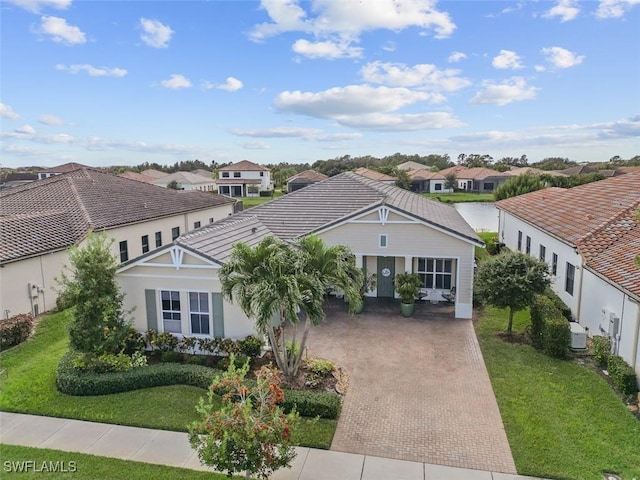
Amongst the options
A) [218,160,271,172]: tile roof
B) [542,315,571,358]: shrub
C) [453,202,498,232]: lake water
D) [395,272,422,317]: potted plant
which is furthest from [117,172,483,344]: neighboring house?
[218,160,271,172]: tile roof

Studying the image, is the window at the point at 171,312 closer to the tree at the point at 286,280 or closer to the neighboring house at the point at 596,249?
the tree at the point at 286,280

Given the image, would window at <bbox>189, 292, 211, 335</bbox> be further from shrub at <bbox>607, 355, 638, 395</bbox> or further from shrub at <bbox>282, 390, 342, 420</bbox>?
shrub at <bbox>607, 355, 638, 395</bbox>

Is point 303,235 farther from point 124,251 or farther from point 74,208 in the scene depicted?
point 74,208

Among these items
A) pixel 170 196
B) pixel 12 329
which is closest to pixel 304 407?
pixel 12 329

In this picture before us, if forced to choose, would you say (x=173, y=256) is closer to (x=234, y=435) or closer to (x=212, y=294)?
(x=212, y=294)

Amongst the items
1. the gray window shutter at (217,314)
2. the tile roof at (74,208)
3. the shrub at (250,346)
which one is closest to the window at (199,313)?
the gray window shutter at (217,314)

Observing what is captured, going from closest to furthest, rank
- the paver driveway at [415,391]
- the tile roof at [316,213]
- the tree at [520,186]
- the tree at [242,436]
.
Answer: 1. the tree at [242,436]
2. the paver driveway at [415,391]
3. the tile roof at [316,213]
4. the tree at [520,186]

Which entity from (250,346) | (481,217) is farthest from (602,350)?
(481,217)
